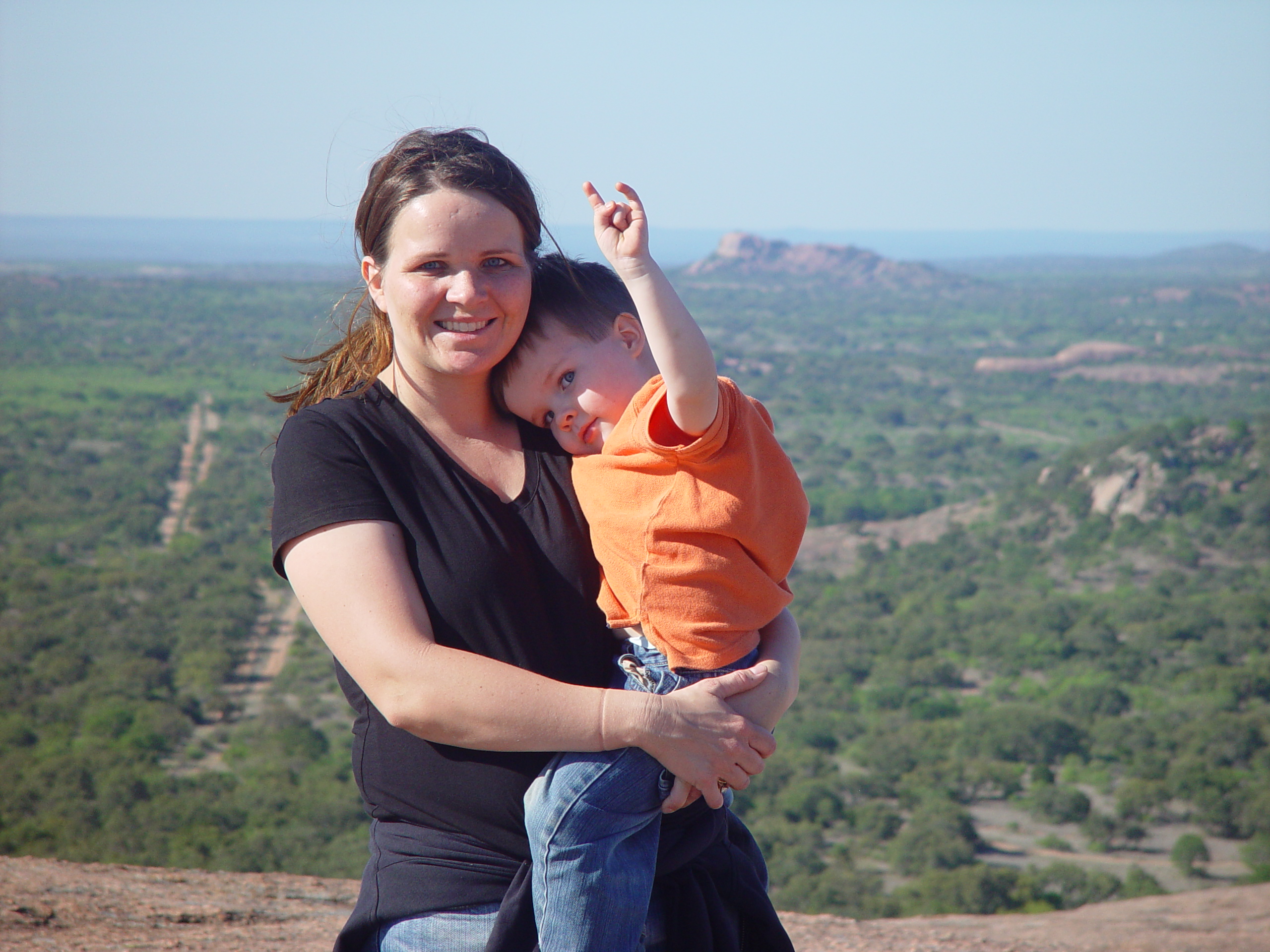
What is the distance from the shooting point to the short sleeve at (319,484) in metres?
1.83

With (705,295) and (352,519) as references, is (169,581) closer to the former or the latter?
(352,519)

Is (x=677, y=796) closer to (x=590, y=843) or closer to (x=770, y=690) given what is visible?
(x=590, y=843)

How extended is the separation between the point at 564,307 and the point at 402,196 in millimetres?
415

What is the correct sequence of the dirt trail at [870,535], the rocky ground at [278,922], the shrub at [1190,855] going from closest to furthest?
the rocky ground at [278,922] < the shrub at [1190,855] < the dirt trail at [870,535]

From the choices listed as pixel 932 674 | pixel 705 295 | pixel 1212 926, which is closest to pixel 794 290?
pixel 705 295

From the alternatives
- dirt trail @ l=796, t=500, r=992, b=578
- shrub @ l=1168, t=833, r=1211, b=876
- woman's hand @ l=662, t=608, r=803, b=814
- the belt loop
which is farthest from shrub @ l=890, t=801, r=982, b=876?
dirt trail @ l=796, t=500, r=992, b=578

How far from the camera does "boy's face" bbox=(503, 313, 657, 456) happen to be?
2.20 meters

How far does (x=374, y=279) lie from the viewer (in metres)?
2.10

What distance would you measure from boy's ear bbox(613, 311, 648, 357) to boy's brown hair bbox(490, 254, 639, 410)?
10 millimetres

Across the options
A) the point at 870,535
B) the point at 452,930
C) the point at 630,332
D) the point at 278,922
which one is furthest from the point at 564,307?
the point at 870,535

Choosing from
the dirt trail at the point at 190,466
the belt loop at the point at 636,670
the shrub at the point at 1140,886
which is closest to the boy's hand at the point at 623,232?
the belt loop at the point at 636,670

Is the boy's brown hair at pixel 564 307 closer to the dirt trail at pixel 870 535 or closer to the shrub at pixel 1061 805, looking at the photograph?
the shrub at pixel 1061 805

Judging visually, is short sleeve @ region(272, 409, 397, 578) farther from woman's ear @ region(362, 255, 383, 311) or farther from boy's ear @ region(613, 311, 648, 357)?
boy's ear @ region(613, 311, 648, 357)

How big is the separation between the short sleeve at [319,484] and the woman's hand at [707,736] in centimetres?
58
